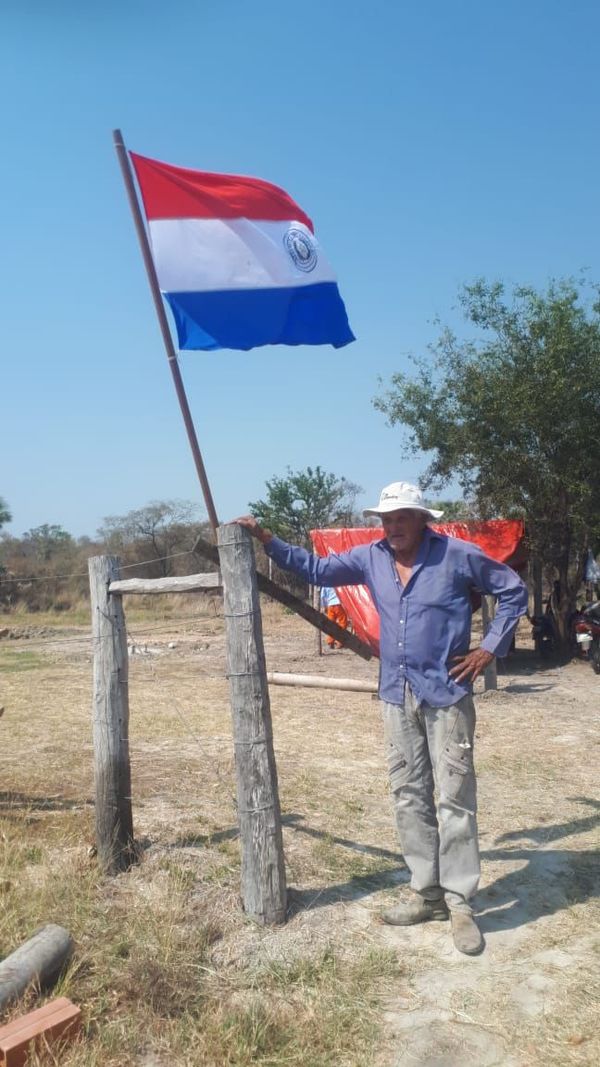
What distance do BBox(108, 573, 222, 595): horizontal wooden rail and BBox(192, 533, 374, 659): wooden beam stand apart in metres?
0.11

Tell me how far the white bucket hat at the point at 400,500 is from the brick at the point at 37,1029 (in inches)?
94.7

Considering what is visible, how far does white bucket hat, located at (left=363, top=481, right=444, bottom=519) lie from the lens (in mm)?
4109

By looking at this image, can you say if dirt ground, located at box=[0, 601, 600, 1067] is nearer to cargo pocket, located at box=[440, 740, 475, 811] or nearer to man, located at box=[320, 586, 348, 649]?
cargo pocket, located at box=[440, 740, 475, 811]

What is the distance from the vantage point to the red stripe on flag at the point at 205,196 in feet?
15.7

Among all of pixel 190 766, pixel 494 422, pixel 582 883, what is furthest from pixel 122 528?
pixel 582 883

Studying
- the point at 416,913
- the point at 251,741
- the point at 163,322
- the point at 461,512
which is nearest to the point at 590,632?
the point at 461,512

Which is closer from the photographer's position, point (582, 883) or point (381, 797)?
point (582, 883)

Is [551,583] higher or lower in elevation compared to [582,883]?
higher

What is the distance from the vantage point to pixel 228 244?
500cm

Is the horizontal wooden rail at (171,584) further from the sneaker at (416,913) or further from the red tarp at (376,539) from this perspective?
the red tarp at (376,539)

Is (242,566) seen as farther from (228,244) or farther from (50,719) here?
(50,719)

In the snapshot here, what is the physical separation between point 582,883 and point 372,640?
8.56 metres

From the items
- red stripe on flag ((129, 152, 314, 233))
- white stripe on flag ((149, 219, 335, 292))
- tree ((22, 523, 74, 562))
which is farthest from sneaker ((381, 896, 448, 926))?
tree ((22, 523, 74, 562))

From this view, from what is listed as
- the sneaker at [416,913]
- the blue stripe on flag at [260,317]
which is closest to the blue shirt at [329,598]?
the blue stripe on flag at [260,317]
